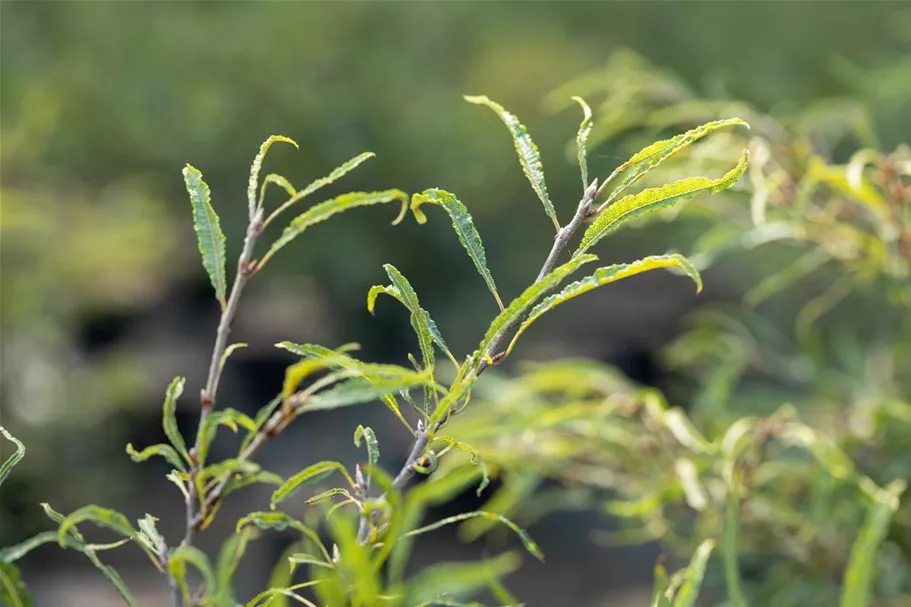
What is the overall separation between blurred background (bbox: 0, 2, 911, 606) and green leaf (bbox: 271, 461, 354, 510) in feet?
4.23

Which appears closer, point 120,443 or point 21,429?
point 21,429

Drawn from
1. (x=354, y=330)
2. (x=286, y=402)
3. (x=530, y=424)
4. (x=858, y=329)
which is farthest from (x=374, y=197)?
(x=354, y=330)

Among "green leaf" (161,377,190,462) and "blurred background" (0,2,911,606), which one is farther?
"blurred background" (0,2,911,606)

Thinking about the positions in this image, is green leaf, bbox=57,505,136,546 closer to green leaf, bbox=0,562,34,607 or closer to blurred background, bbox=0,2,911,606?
green leaf, bbox=0,562,34,607

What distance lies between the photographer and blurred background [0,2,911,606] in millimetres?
1605

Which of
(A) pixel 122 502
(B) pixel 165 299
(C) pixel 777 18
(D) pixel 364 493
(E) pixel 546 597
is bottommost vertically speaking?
(E) pixel 546 597

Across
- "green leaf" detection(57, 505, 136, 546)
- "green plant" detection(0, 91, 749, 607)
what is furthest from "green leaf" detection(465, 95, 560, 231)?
"green leaf" detection(57, 505, 136, 546)

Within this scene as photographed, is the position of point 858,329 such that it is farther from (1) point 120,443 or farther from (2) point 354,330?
(1) point 120,443

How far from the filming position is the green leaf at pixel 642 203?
0.63 ft

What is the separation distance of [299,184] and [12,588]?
1700mm

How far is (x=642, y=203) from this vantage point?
19 cm

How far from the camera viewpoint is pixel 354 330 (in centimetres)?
217

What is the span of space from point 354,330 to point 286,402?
201 centimetres

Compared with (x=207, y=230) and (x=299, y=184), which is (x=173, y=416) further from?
(x=299, y=184)
